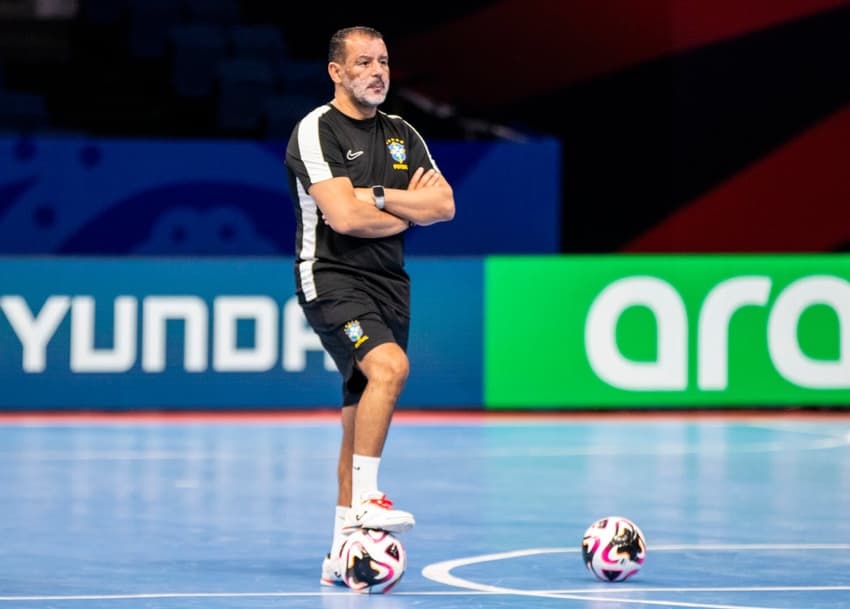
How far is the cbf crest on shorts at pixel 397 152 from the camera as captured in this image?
262 inches

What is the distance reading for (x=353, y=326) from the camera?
6.42 meters

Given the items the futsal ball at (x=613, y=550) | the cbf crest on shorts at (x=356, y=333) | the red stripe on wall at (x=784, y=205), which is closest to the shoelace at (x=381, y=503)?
the cbf crest on shorts at (x=356, y=333)

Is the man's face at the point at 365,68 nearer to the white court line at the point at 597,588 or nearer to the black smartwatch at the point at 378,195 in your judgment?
the black smartwatch at the point at 378,195

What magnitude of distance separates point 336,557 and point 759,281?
768 centimetres

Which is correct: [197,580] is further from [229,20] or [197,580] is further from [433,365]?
[229,20]

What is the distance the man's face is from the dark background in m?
9.54

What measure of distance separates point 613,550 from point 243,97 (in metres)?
10.8

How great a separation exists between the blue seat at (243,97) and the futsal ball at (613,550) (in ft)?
34.6

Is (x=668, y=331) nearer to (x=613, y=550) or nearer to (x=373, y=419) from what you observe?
(x=613, y=550)

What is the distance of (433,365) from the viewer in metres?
13.3

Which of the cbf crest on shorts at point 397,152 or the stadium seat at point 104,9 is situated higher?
the stadium seat at point 104,9

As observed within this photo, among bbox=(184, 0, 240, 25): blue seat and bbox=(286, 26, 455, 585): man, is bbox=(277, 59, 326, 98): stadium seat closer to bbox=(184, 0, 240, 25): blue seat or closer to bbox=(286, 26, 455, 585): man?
bbox=(184, 0, 240, 25): blue seat

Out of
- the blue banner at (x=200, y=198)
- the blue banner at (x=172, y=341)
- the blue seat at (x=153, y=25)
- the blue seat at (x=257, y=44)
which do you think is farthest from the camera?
the blue seat at (x=153, y=25)

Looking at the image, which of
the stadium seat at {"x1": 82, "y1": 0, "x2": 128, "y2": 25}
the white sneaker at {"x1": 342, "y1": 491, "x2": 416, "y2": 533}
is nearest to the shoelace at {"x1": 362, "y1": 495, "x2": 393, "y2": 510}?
the white sneaker at {"x1": 342, "y1": 491, "x2": 416, "y2": 533}
